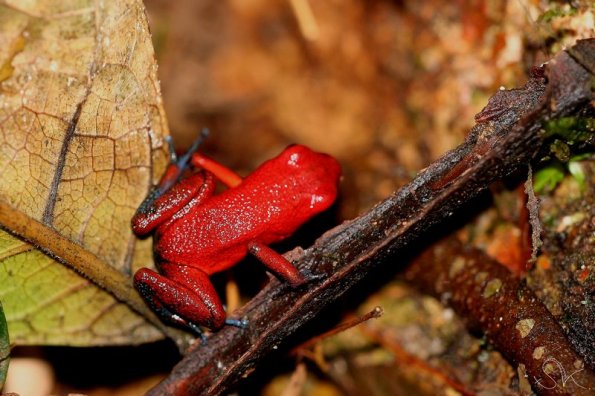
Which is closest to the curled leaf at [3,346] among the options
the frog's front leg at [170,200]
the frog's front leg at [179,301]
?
the frog's front leg at [179,301]

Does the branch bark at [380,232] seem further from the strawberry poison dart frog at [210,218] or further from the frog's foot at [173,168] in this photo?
the frog's foot at [173,168]

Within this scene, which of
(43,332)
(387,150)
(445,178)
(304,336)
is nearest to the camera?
(445,178)

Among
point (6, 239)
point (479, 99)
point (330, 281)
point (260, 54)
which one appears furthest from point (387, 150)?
point (6, 239)

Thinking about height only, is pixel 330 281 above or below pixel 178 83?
below

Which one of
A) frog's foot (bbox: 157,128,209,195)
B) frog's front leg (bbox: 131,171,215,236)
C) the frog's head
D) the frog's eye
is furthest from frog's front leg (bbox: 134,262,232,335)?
the frog's eye

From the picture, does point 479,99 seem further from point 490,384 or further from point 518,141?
point 490,384

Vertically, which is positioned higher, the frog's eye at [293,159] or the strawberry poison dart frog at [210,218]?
the frog's eye at [293,159]
